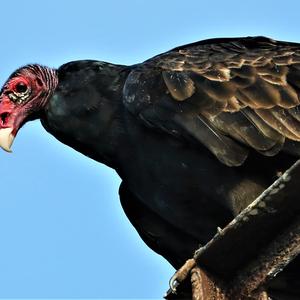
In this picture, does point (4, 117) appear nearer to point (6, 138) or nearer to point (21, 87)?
point (6, 138)

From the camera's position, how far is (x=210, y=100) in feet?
28.0

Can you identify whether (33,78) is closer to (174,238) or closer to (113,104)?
(113,104)

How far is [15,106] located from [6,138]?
52 cm

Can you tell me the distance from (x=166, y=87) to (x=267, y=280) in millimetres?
2929

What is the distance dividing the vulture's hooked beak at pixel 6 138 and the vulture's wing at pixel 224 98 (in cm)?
111

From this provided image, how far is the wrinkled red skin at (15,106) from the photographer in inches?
374

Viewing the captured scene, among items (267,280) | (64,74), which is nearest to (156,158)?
(64,74)

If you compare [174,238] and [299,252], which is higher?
[299,252]

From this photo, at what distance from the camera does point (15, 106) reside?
31.8 ft

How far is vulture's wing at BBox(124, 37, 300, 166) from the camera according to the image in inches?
328

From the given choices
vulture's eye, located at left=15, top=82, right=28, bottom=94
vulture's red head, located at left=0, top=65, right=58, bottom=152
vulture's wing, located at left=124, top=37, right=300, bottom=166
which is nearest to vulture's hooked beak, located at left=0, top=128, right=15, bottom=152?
vulture's red head, located at left=0, top=65, right=58, bottom=152

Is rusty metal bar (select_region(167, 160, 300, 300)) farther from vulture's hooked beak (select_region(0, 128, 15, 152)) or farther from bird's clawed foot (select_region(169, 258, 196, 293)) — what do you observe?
vulture's hooked beak (select_region(0, 128, 15, 152))

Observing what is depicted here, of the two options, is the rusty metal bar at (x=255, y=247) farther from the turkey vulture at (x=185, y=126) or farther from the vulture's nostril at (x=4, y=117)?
the vulture's nostril at (x=4, y=117)

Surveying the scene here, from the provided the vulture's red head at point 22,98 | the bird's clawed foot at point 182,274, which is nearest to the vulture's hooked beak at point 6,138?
the vulture's red head at point 22,98
